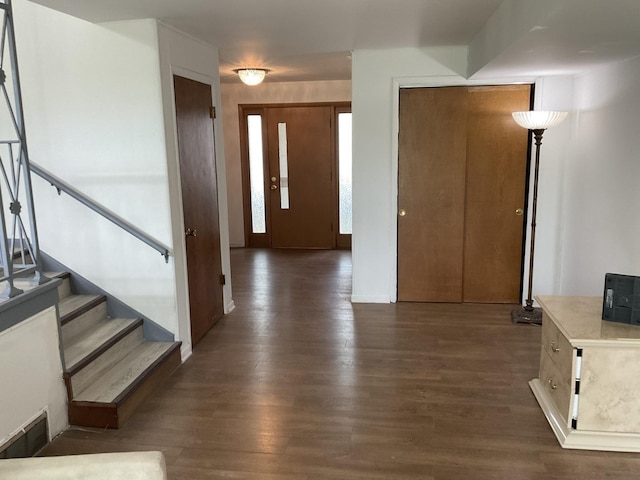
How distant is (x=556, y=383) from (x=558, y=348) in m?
0.20

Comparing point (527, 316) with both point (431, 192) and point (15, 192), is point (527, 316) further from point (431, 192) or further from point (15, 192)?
point (15, 192)

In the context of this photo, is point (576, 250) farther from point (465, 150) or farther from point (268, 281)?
point (268, 281)

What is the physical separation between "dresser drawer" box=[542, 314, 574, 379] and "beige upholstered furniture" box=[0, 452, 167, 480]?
77.1 inches

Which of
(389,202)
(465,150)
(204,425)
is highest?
(465,150)

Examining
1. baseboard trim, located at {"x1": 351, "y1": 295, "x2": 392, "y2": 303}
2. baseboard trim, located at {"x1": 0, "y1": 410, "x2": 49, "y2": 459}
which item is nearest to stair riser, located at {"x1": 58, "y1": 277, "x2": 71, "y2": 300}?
baseboard trim, located at {"x1": 0, "y1": 410, "x2": 49, "y2": 459}

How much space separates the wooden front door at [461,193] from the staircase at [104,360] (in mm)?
2459

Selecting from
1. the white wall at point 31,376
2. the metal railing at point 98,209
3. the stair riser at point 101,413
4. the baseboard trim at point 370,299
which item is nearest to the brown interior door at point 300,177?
the baseboard trim at point 370,299

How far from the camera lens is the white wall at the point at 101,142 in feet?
11.0

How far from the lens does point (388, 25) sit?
3590 millimetres

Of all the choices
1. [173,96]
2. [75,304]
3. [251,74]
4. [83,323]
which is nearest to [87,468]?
[83,323]

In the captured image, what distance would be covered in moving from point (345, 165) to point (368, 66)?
2.79 meters

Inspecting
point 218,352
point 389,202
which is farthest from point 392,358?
point 389,202

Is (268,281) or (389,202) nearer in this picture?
(389,202)

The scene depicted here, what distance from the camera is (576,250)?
4.29 metres
